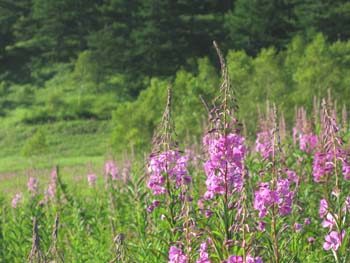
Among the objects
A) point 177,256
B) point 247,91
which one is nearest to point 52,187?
point 177,256

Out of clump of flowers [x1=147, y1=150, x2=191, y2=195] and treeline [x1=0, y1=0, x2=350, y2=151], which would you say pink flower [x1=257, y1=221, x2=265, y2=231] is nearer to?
clump of flowers [x1=147, y1=150, x2=191, y2=195]

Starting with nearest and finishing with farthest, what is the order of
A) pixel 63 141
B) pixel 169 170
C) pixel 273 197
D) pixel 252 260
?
pixel 252 260 → pixel 273 197 → pixel 169 170 → pixel 63 141

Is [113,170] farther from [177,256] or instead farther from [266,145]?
[177,256]

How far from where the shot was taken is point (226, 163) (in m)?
4.03

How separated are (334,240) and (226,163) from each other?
34.8 inches

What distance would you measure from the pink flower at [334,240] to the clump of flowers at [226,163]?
70cm

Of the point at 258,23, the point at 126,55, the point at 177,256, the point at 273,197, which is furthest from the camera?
the point at 258,23

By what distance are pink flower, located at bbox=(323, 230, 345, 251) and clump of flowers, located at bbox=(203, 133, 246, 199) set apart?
697 millimetres

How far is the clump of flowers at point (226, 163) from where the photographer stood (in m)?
4.00

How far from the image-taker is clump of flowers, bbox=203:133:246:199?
4.00 metres

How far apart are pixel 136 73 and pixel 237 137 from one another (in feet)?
168

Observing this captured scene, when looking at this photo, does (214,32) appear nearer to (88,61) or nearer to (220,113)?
(88,61)

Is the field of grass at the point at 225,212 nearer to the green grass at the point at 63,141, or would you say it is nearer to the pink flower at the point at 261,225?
the pink flower at the point at 261,225

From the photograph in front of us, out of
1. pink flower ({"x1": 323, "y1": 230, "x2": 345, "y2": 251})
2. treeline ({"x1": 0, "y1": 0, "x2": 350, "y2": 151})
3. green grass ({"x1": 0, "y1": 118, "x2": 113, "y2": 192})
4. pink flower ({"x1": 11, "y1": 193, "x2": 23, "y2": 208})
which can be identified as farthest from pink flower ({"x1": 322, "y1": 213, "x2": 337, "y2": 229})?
treeline ({"x1": 0, "y1": 0, "x2": 350, "y2": 151})
